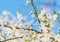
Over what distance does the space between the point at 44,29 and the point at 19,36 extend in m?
0.23

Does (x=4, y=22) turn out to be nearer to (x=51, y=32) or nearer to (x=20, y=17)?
(x=20, y=17)

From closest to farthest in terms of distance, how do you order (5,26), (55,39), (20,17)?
(55,39), (5,26), (20,17)

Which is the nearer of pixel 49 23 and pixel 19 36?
pixel 49 23

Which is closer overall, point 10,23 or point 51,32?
point 51,32

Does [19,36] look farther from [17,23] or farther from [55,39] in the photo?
[55,39]

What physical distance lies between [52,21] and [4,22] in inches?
12.2

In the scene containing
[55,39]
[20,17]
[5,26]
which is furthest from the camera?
[20,17]

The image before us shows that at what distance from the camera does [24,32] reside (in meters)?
1.44

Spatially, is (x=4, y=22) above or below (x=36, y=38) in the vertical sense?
above

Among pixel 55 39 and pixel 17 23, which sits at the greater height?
pixel 17 23

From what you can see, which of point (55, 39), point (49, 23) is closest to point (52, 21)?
point (49, 23)

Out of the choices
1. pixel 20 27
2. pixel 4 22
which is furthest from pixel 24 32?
pixel 4 22

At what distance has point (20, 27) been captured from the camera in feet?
4.81

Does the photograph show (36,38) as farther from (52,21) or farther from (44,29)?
(52,21)
